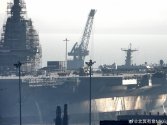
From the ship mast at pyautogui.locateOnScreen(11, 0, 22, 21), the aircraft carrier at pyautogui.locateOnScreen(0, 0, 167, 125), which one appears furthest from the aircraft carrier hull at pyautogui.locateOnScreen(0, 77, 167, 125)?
the ship mast at pyautogui.locateOnScreen(11, 0, 22, 21)

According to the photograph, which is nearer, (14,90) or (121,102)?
(14,90)

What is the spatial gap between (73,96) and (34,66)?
24131 mm

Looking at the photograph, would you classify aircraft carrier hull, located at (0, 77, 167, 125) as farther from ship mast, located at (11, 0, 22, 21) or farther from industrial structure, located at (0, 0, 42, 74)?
ship mast, located at (11, 0, 22, 21)

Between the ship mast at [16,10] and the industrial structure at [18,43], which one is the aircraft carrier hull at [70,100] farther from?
the ship mast at [16,10]

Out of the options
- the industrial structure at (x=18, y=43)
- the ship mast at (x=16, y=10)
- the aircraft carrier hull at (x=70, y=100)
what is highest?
the ship mast at (x=16, y=10)

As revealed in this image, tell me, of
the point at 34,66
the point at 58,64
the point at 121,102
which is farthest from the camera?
the point at 58,64

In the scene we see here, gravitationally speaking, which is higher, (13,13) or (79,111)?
(13,13)

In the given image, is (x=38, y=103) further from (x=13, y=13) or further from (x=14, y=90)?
(x=13, y=13)

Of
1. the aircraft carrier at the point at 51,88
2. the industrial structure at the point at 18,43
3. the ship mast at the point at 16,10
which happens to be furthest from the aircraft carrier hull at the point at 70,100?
the ship mast at the point at 16,10

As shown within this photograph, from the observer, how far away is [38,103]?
481ft

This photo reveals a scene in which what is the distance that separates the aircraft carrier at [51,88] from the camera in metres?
143

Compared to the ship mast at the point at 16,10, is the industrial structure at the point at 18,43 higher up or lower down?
lower down

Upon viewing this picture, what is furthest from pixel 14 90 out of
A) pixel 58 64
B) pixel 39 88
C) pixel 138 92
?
pixel 58 64

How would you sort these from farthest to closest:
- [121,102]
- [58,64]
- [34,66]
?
[58,64]
[34,66]
[121,102]
